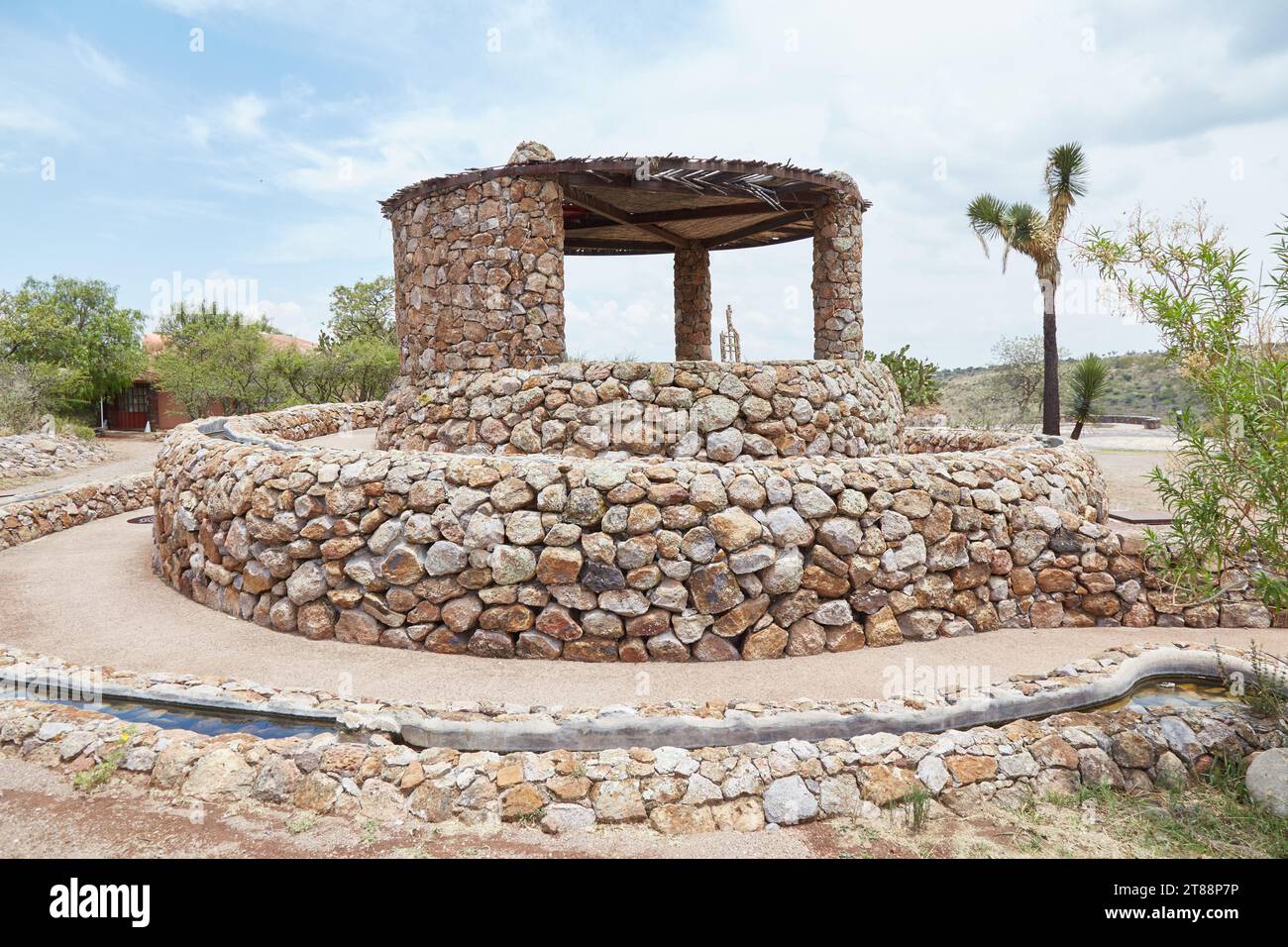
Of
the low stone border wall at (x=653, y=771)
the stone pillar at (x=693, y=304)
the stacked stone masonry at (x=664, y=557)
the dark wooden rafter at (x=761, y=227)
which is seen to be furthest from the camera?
the stone pillar at (x=693, y=304)

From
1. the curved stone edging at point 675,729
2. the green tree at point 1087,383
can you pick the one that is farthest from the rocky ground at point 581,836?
the green tree at point 1087,383

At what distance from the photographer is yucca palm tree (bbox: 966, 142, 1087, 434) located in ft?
74.3

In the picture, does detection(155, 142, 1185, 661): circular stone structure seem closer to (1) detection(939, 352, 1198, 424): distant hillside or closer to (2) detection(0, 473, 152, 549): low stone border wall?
(2) detection(0, 473, 152, 549): low stone border wall

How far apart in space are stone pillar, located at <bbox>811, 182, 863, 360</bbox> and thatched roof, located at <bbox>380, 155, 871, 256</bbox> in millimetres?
288

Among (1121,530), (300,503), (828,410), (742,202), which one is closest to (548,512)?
(300,503)

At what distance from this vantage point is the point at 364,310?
33.4m

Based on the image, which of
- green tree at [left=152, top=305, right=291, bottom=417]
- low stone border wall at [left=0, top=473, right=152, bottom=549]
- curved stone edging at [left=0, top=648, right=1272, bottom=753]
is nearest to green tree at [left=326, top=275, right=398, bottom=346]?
green tree at [left=152, top=305, right=291, bottom=417]

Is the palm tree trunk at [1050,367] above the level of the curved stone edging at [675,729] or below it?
above

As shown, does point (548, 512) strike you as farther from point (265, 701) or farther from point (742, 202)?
point (742, 202)

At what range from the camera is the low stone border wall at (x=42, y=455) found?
18.9 meters

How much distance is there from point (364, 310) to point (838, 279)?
2592cm

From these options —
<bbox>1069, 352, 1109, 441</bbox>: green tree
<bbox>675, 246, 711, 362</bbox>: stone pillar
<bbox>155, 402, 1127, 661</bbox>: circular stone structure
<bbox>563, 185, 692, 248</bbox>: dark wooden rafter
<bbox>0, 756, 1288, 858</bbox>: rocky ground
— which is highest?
<bbox>563, 185, 692, 248</bbox>: dark wooden rafter

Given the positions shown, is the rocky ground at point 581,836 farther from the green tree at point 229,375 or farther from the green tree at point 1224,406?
the green tree at point 229,375

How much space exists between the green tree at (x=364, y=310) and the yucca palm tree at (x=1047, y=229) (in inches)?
883
